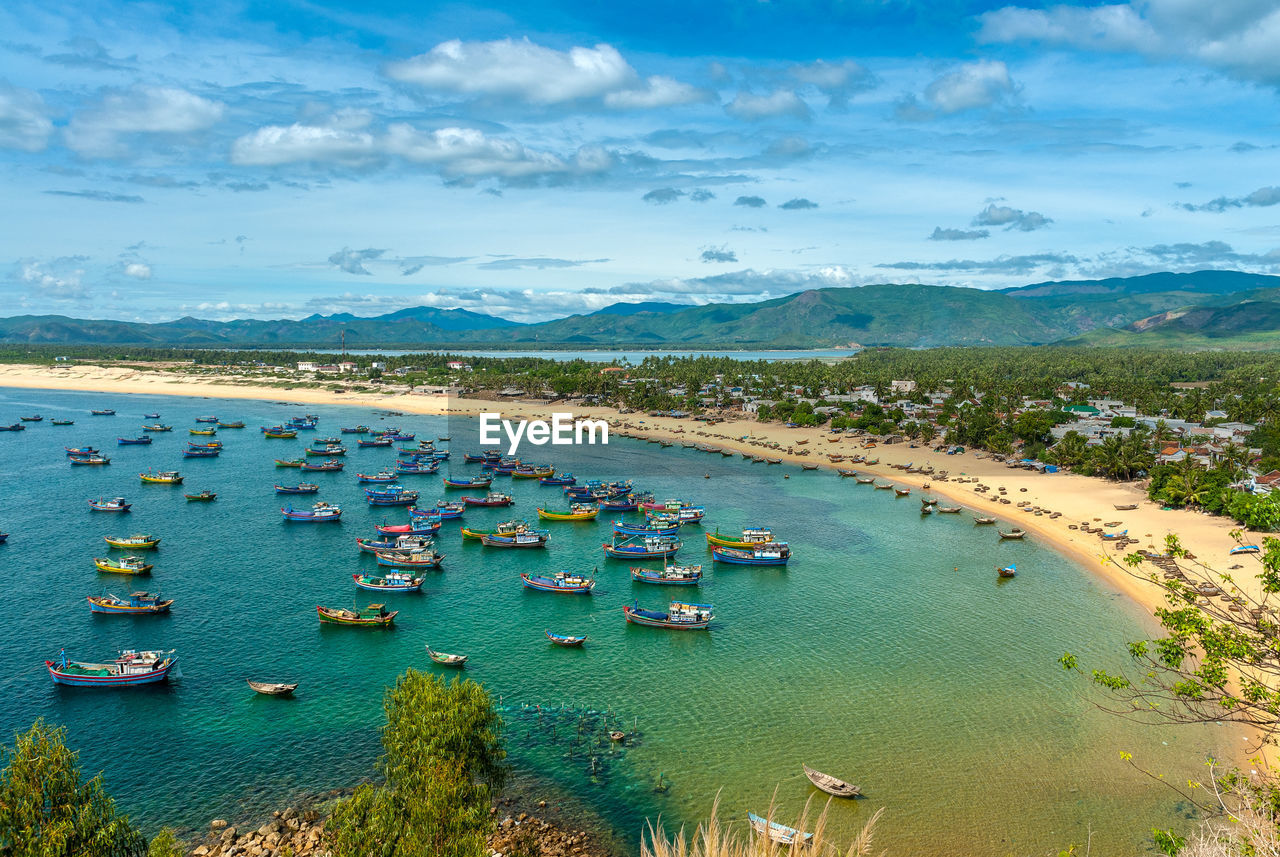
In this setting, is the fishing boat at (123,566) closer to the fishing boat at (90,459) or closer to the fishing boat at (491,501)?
the fishing boat at (491,501)

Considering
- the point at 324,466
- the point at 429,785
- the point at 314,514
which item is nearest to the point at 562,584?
the point at 314,514

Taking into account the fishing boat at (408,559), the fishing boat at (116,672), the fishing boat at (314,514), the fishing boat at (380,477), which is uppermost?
the fishing boat at (380,477)

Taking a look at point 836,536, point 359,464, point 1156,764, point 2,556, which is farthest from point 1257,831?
point 359,464

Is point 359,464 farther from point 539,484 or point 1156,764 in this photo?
point 1156,764

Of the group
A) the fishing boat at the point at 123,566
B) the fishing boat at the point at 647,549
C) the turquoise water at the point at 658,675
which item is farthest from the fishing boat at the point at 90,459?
the fishing boat at the point at 647,549

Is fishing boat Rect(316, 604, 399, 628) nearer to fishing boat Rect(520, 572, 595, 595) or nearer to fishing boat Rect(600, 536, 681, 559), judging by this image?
fishing boat Rect(520, 572, 595, 595)
